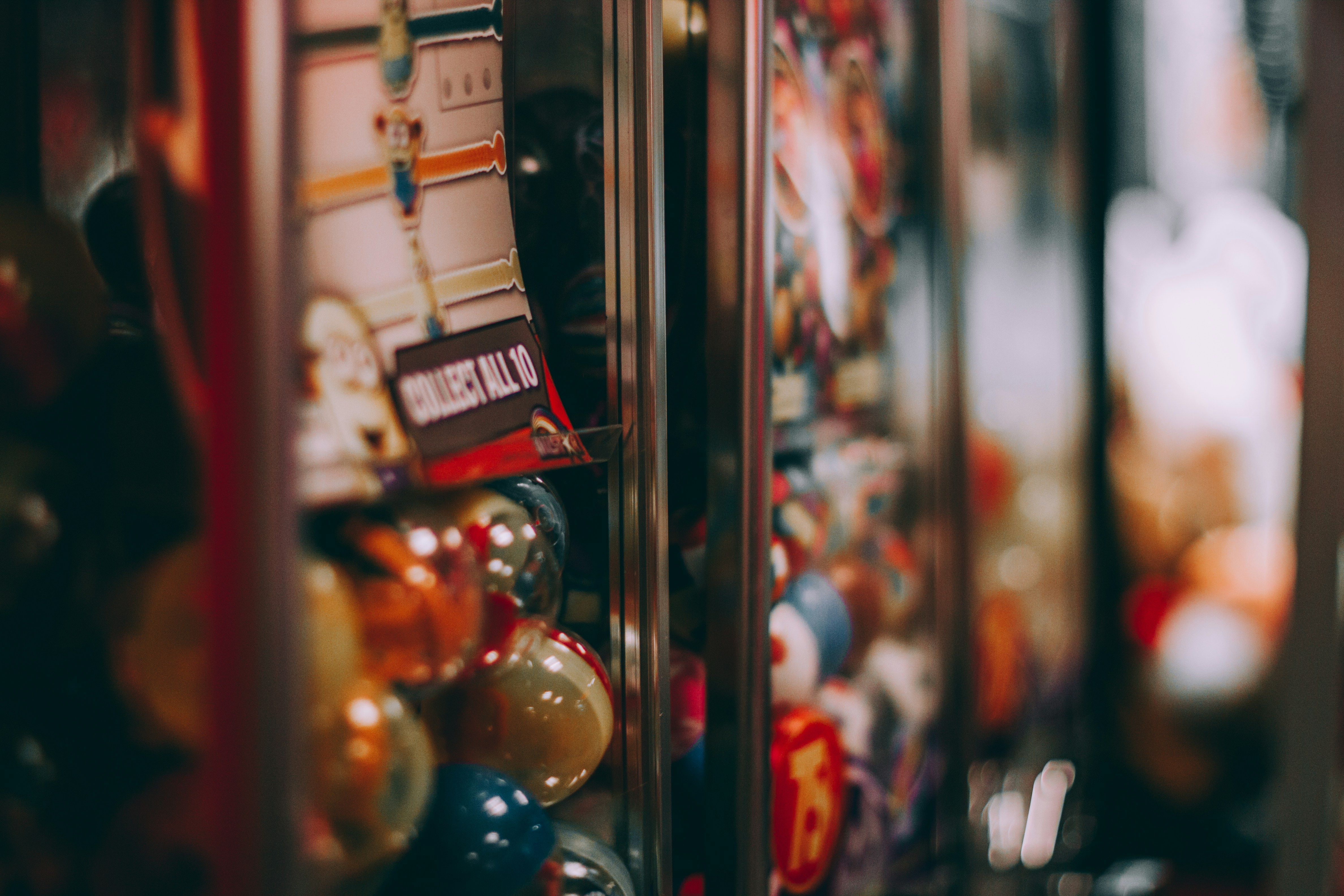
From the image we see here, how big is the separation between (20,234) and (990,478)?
1695 millimetres

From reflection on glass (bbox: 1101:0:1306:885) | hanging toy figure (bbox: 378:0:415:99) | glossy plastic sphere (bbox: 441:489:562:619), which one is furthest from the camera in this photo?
reflection on glass (bbox: 1101:0:1306:885)

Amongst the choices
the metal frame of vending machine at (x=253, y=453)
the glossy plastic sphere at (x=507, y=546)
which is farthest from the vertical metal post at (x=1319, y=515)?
the metal frame of vending machine at (x=253, y=453)

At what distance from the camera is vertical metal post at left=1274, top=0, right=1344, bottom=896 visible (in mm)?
1148

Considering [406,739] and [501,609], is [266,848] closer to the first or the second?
[406,739]

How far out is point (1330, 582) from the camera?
116cm

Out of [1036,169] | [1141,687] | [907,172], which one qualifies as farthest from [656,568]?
[1141,687]

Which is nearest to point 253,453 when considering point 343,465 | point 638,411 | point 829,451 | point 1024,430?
point 343,465

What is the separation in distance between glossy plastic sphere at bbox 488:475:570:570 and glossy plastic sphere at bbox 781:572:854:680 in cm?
43

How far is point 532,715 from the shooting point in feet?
3.24

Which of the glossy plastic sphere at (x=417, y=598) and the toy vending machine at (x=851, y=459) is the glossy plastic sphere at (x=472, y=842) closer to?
the glossy plastic sphere at (x=417, y=598)

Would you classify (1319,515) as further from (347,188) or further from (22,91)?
(22,91)

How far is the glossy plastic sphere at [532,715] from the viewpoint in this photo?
965mm

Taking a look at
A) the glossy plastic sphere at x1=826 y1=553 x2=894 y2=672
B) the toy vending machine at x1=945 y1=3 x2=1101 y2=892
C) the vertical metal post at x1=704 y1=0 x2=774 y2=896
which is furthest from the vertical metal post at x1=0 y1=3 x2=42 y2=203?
the toy vending machine at x1=945 y1=3 x2=1101 y2=892

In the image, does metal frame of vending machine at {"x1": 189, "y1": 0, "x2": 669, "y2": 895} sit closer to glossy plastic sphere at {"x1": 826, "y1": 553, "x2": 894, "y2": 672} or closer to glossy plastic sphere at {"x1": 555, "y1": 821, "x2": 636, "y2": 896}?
glossy plastic sphere at {"x1": 555, "y1": 821, "x2": 636, "y2": 896}
